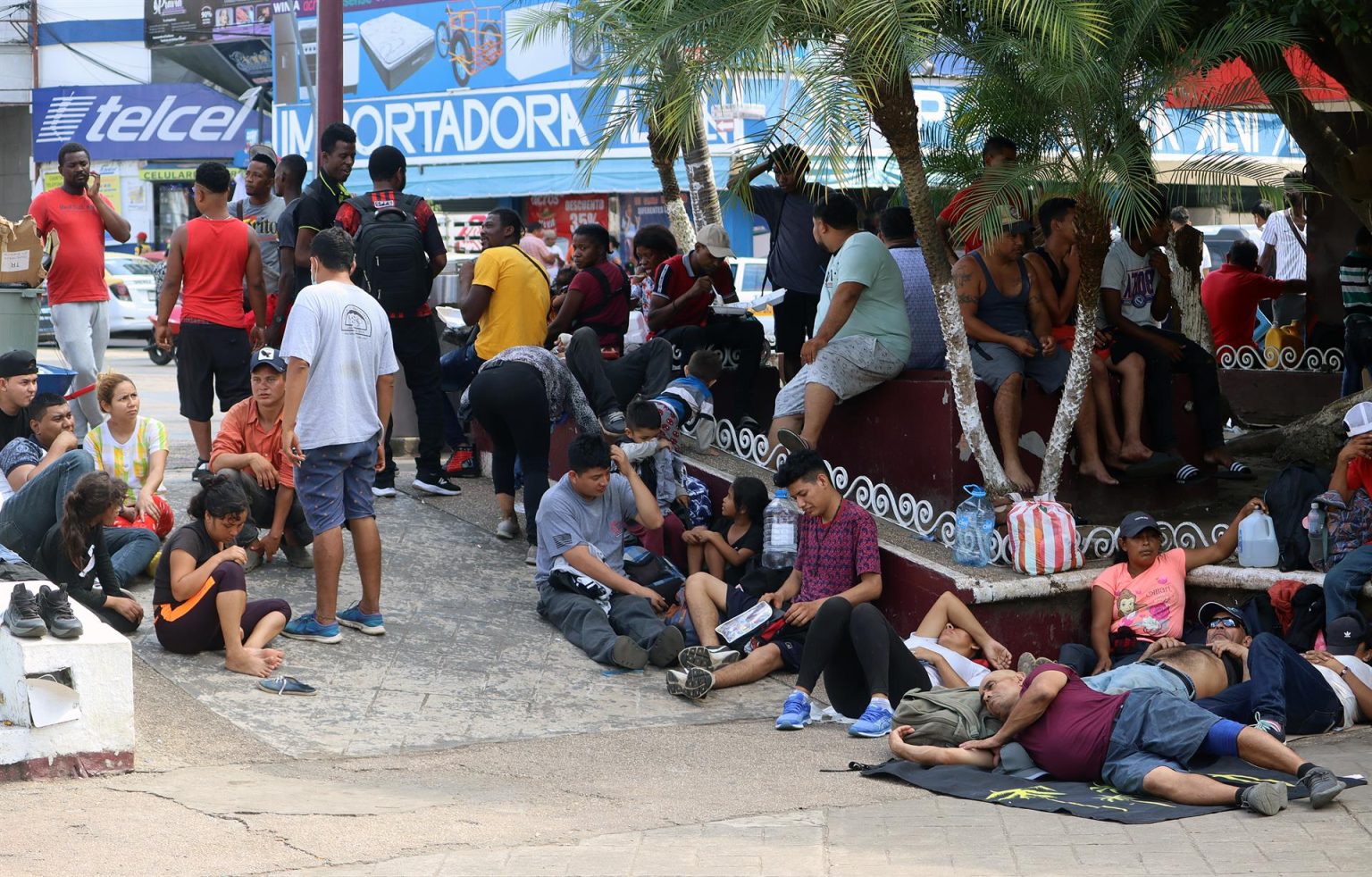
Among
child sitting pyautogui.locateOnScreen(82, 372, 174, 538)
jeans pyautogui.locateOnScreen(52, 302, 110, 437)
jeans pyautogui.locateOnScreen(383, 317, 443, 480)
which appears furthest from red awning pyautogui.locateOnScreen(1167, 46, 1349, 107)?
jeans pyautogui.locateOnScreen(52, 302, 110, 437)

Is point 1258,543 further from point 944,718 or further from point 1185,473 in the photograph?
point 944,718

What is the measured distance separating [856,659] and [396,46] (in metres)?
23.2

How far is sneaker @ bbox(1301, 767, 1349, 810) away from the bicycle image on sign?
23287mm

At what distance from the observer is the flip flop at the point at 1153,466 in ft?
28.8

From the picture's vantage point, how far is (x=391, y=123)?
27.6 meters

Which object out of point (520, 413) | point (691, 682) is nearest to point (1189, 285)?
point (520, 413)

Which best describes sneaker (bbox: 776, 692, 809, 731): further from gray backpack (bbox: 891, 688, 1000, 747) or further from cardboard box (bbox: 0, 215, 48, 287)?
cardboard box (bbox: 0, 215, 48, 287)

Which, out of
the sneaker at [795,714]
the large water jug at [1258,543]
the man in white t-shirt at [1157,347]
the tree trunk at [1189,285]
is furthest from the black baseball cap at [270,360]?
the tree trunk at [1189,285]

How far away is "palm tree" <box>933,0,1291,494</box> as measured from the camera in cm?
745

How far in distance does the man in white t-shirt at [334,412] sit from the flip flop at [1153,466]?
4201 millimetres

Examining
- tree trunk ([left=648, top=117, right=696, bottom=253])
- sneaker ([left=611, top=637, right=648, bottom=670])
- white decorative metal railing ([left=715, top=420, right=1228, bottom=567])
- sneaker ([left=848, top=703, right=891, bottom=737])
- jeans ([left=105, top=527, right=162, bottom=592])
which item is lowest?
sneaker ([left=848, top=703, right=891, bottom=737])

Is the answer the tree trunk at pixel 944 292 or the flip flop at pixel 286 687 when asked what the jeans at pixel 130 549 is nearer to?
the flip flop at pixel 286 687

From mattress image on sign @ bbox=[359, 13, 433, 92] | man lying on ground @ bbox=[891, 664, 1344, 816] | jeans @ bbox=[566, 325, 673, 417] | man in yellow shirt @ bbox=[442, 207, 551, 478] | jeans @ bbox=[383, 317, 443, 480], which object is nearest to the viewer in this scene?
man lying on ground @ bbox=[891, 664, 1344, 816]

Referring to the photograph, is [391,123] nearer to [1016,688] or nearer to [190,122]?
[190,122]
